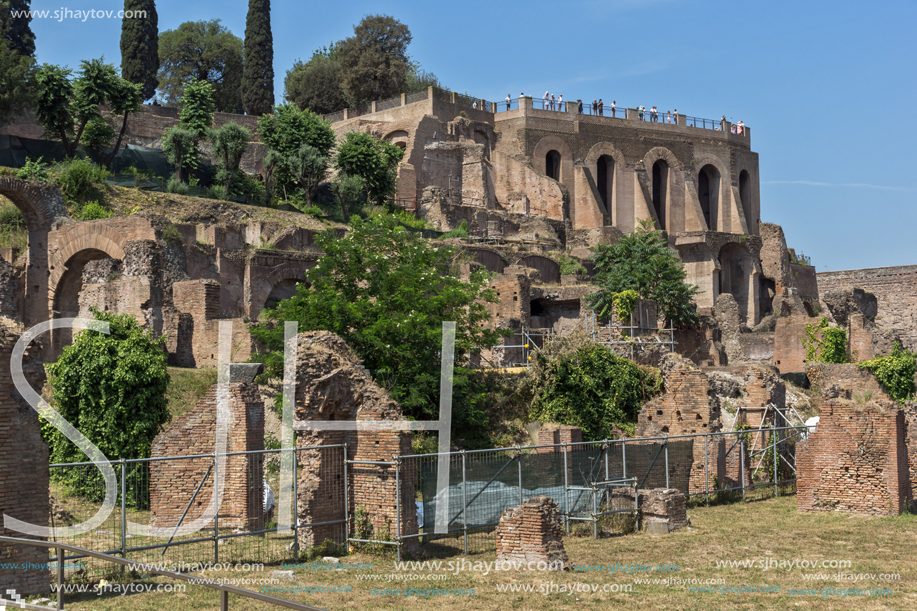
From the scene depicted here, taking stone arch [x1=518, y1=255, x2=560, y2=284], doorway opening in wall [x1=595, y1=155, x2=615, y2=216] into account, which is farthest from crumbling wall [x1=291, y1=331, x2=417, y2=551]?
doorway opening in wall [x1=595, y1=155, x2=615, y2=216]

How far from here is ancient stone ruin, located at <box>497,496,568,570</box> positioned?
10773 millimetres

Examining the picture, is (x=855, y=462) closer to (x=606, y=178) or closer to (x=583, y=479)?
(x=583, y=479)

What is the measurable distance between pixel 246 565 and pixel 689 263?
3850 cm

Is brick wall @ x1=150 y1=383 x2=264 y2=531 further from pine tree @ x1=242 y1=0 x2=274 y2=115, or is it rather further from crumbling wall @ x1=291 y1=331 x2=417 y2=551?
pine tree @ x1=242 y1=0 x2=274 y2=115

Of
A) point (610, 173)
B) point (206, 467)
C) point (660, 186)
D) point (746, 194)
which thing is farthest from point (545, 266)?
point (206, 467)

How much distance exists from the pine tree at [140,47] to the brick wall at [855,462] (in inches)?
1623

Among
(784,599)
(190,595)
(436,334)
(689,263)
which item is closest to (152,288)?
(436,334)

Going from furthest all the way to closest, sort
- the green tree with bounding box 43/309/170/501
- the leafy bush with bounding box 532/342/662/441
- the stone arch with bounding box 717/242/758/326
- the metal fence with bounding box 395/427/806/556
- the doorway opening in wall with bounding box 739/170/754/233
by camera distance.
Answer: the doorway opening in wall with bounding box 739/170/754/233, the stone arch with bounding box 717/242/758/326, the leafy bush with bounding box 532/342/662/441, the green tree with bounding box 43/309/170/501, the metal fence with bounding box 395/427/806/556

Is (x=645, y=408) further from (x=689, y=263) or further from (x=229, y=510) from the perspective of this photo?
(x=689, y=263)

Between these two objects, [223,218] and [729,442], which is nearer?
[729,442]

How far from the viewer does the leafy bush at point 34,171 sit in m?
30.7

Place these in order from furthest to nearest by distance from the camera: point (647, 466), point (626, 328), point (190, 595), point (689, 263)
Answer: point (689, 263)
point (626, 328)
point (647, 466)
point (190, 595)

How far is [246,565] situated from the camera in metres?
10.7

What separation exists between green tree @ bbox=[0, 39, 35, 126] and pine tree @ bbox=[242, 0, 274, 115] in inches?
704
